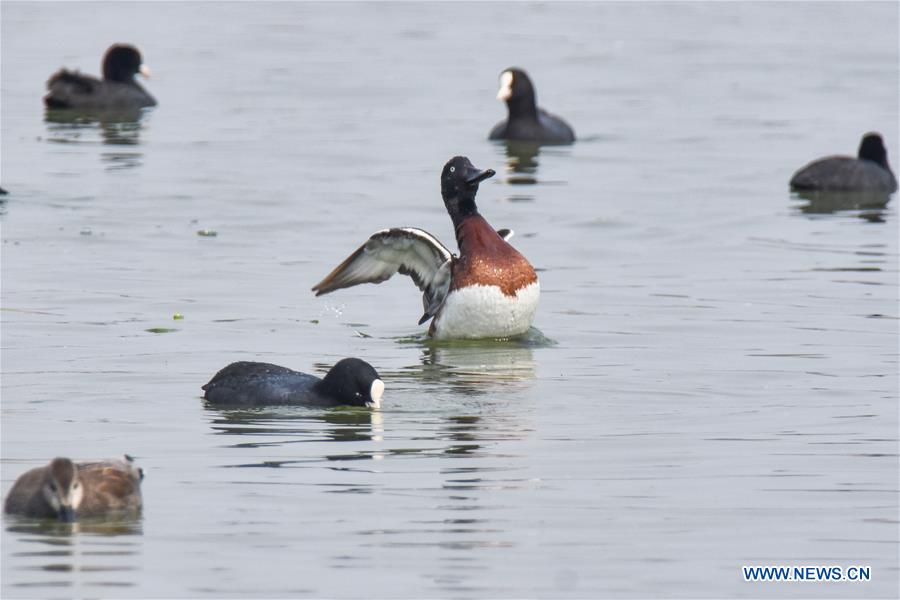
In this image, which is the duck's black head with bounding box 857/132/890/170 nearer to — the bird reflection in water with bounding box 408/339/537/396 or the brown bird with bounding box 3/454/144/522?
the bird reflection in water with bounding box 408/339/537/396

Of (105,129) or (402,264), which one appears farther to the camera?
(105,129)

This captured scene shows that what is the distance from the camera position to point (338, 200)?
2334 centimetres

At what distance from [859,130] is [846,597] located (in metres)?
22.7

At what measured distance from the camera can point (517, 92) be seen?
28484 mm

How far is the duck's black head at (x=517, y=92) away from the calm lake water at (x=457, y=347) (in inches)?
37.7

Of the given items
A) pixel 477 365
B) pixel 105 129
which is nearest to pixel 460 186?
pixel 477 365

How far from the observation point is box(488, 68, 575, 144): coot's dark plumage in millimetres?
28703

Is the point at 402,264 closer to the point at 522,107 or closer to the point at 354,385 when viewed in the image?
the point at 354,385

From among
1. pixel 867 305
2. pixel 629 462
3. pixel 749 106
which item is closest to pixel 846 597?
pixel 629 462

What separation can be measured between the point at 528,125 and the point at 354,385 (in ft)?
55.9

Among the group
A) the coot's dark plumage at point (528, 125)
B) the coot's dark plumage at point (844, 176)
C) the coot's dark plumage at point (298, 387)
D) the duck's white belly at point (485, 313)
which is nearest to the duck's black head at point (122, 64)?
the coot's dark plumage at point (528, 125)

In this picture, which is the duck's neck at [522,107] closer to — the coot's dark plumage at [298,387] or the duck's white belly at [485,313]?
the duck's white belly at [485,313]

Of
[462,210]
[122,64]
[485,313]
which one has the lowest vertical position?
[485,313]

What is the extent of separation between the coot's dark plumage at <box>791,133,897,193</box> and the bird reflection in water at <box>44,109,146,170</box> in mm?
8779
